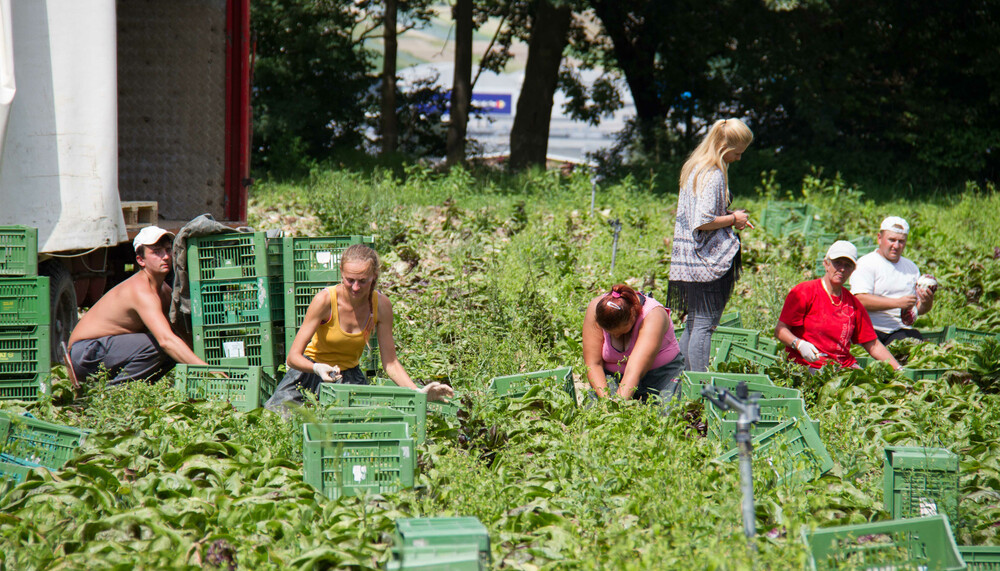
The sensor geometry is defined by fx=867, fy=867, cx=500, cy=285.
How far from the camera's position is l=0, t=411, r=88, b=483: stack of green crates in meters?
3.59

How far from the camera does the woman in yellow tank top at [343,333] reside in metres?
4.54

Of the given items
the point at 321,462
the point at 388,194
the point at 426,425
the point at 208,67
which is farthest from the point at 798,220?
the point at 321,462

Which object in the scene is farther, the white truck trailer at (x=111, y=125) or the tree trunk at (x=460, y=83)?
the tree trunk at (x=460, y=83)

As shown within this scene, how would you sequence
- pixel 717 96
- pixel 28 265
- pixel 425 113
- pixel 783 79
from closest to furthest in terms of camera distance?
1. pixel 28 265
2. pixel 783 79
3. pixel 717 96
4. pixel 425 113

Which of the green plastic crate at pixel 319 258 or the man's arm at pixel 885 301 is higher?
the green plastic crate at pixel 319 258

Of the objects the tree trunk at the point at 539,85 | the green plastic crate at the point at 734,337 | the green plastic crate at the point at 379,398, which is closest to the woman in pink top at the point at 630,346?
the green plastic crate at the point at 734,337

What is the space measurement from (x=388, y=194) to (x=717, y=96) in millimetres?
10514

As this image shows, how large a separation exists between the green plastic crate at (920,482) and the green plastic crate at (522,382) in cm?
160

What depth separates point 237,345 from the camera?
16.5ft

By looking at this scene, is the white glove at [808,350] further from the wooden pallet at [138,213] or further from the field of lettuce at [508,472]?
the wooden pallet at [138,213]

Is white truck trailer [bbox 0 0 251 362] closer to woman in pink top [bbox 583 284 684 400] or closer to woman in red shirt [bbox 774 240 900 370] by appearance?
woman in pink top [bbox 583 284 684 400]

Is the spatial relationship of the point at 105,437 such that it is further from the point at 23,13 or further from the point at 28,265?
the point at 23,13

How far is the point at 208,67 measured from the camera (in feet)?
25.1

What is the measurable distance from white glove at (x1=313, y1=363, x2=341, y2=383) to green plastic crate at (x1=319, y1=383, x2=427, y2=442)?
365 millimetres
